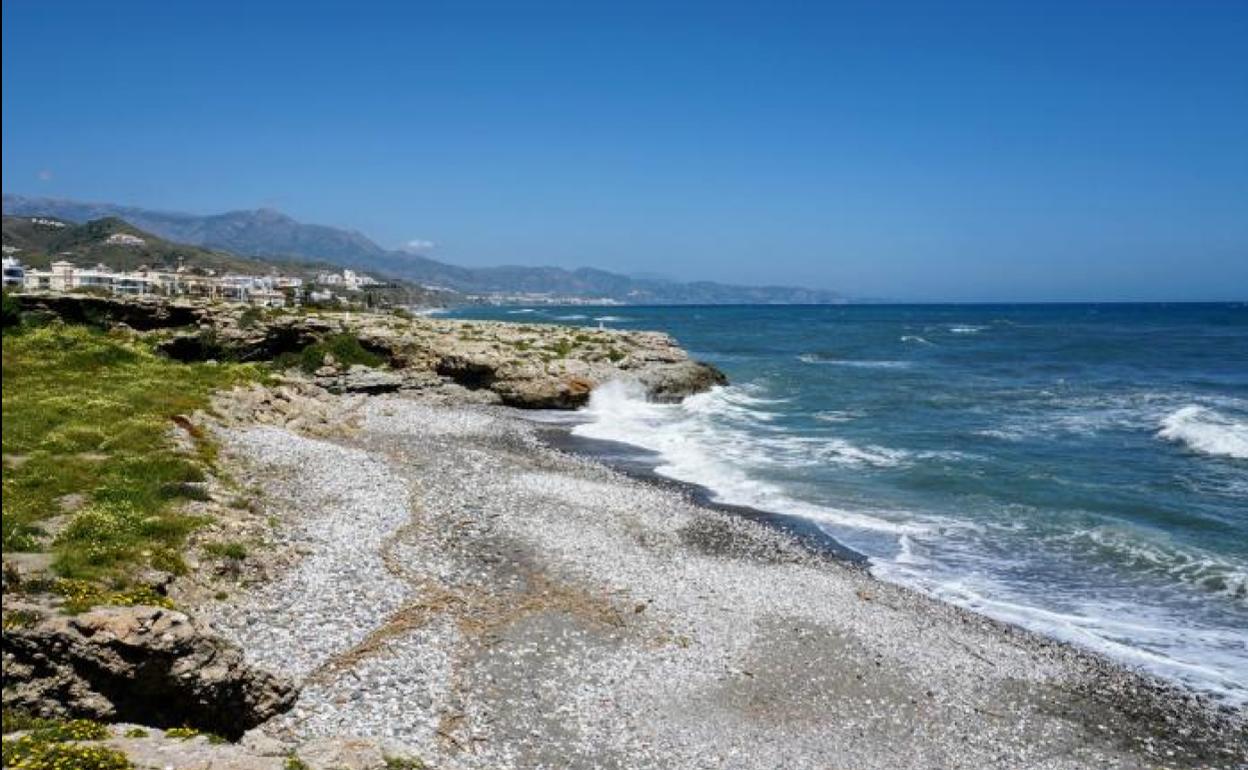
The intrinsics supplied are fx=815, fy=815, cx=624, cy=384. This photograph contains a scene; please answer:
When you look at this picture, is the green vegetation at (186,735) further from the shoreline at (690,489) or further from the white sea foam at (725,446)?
the white sea foam at (725,446)

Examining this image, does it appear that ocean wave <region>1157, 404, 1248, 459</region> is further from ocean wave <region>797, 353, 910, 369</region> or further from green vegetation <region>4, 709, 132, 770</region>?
green vegetation <region>4, 709, 132, 770</region>

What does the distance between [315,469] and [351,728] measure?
1574 cm

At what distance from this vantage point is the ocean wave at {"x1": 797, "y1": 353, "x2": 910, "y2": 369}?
270ft

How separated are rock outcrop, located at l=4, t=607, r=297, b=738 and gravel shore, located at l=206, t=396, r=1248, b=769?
0.95 m

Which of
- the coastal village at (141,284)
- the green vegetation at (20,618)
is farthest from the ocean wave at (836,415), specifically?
the coastal village at (141,284)

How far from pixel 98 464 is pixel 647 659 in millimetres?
15151

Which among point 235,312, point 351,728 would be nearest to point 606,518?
point 351,728

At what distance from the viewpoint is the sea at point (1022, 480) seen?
21375mm

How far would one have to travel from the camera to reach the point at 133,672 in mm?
11250

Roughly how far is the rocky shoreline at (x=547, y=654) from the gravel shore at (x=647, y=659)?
0.20 ft

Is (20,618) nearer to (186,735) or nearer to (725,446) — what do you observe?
(186,735)

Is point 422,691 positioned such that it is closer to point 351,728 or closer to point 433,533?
point 351,728

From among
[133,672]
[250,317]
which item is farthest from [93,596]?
[250,317]

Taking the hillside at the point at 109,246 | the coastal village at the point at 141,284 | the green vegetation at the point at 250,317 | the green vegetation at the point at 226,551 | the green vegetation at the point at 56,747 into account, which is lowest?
the green vegetation at the point at 226,551
